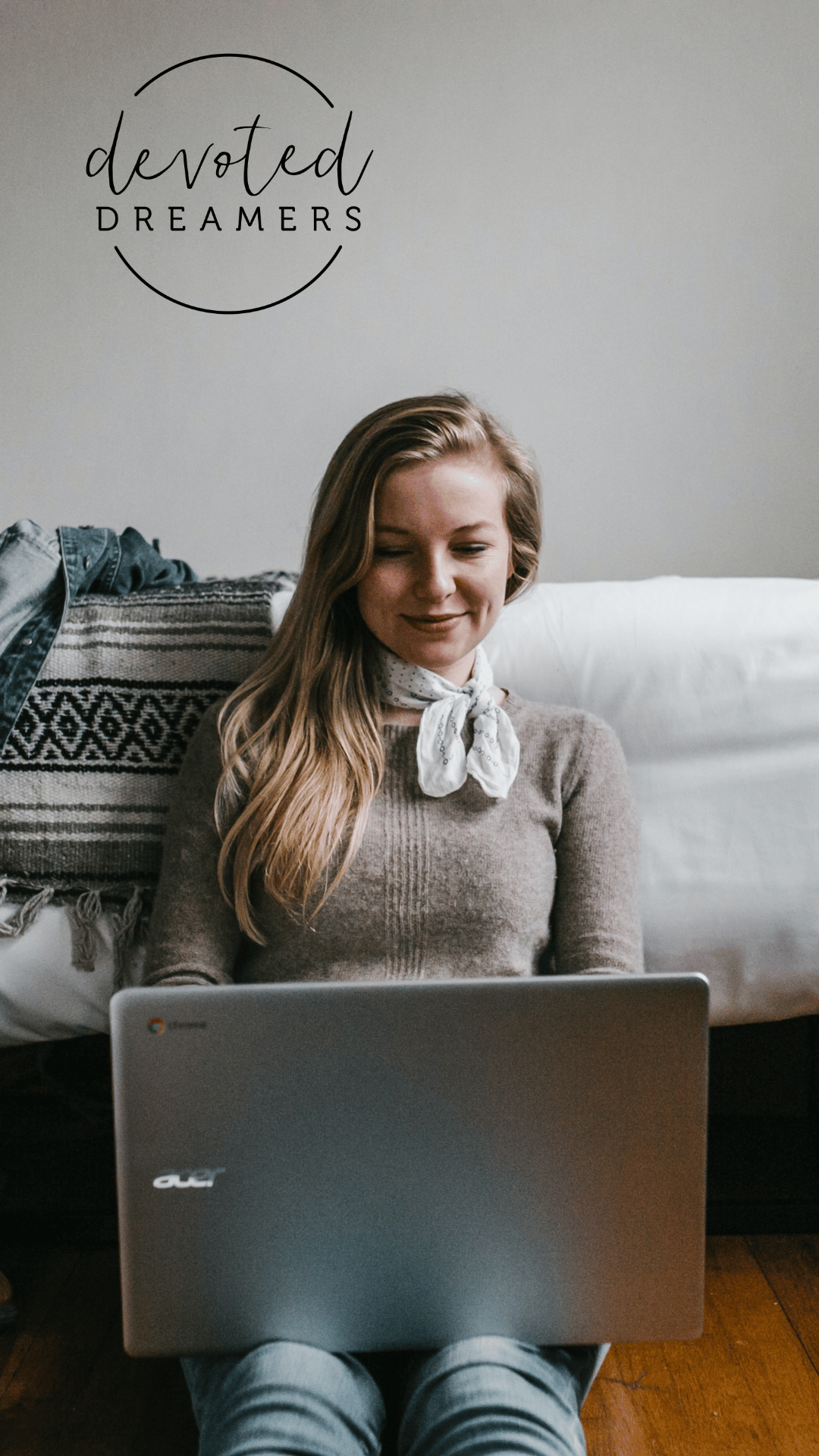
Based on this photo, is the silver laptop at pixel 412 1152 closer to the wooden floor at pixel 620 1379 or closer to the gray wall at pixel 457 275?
the wooden floor at pixel 620 1379

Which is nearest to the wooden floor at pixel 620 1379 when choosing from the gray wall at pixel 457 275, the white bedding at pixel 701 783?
the white bedding at pixel 701 783

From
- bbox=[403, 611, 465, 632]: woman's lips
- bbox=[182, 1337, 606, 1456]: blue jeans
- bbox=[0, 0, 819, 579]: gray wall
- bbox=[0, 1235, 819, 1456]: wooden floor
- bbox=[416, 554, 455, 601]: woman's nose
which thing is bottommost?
bbox=[0, 1235, 819, 1456]: wooden floor

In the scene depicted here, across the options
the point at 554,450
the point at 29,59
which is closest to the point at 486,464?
the point at 554,450

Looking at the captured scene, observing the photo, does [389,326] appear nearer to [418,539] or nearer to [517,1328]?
[418,539]

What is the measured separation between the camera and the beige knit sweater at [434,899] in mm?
958

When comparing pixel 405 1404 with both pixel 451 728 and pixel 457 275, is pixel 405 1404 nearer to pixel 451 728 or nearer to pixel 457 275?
pixel 451 728

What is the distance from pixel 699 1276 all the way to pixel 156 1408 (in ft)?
2.03

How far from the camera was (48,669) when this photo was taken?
1197mm

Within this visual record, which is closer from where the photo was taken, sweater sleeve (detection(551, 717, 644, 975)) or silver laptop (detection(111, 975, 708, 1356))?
silver laptop (detection(111, 975, 708, 1356))

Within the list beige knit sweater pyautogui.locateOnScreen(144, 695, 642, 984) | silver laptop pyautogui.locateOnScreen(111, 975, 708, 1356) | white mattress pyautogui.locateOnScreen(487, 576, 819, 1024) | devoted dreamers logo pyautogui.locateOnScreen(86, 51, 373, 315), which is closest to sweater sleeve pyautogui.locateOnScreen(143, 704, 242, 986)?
beige knit sweater pyautogui.locateOnScreen(144, 695, 642, 984)

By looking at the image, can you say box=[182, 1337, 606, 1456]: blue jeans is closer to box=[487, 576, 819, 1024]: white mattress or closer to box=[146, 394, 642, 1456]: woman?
box=[146, 394, 642, 1456]: woman

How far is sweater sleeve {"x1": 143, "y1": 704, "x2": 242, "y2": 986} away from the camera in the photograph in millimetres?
942

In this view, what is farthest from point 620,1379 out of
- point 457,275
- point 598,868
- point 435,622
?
point 457,275

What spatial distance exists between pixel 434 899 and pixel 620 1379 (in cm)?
51
